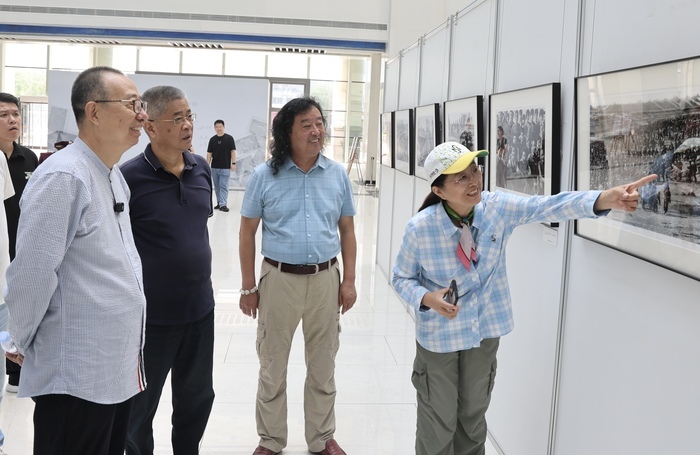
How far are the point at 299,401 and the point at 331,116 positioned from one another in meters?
27.2

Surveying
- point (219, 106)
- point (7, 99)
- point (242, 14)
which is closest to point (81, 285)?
point (7, 99)

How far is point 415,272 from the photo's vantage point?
332 centimetres

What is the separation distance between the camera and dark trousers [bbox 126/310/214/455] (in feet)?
11.1

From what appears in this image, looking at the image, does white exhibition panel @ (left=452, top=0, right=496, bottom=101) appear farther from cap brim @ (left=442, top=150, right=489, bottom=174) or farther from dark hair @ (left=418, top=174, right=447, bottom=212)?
cap brim @ (left=442, top=150, right=489, bottom=174)

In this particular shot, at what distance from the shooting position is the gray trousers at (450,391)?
3.32m

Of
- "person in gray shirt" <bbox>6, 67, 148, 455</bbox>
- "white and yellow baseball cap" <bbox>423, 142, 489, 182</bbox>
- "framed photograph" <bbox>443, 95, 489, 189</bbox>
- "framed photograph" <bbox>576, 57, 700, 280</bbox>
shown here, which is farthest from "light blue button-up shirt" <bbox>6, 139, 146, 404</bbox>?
"framed photograph" <bbox>443, 95, 489, 189</bbox>

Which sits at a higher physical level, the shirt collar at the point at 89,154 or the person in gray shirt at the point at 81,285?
the shirt collar at the point at 89,154

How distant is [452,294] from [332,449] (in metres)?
1.78

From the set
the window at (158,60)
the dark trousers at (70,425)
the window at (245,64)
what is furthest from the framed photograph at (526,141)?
the window at (158,60)

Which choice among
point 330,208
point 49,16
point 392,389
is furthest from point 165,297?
point 49,16

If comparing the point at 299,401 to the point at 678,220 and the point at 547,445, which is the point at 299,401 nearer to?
the point at 547,445

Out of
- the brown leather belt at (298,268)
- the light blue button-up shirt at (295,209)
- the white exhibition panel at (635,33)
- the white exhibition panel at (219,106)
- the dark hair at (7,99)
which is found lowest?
the brown leather belt at (298,268)

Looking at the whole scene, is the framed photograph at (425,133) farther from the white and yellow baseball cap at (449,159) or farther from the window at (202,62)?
the window at (202,62)

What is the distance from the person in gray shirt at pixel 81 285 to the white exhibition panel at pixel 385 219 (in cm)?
724
